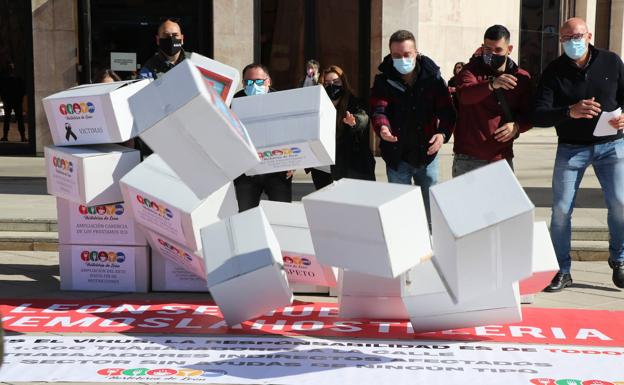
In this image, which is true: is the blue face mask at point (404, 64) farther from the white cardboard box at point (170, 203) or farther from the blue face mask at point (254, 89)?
the white cardboard box at point (170, 203)

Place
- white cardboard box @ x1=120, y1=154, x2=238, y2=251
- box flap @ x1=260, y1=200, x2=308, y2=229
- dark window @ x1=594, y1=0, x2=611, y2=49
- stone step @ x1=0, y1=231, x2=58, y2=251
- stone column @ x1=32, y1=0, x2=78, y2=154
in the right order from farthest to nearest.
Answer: dark window @ x1=594, y1=0, x2=611, y2=49 → stone column @ x1=32, y1=0, x2=78, y2=154 → stone step @ x1=0, y1=231, x2=58, y2=251 → box flap @ x1=260, y1=200, x2=308, y2=229 → white cardboard box @ x1=120, y1=154, x2=238, y2=251

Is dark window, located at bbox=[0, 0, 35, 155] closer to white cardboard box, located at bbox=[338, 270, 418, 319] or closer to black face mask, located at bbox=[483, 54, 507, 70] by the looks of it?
black face mask, located at bbox=[483, 54, 507, 70]

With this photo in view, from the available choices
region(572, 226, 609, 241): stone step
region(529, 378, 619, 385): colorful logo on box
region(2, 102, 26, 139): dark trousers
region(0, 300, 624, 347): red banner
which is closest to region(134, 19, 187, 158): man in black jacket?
region(0, 300, 624, 347): red banner

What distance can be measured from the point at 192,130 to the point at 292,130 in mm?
1164

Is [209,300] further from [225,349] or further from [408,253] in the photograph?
Result: [408,253]

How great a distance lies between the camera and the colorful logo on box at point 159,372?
203 inches

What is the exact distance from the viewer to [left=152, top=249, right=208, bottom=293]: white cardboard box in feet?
23.8

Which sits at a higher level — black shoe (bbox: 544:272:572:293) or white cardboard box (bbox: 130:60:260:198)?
white cardboard box (bbox: 130:60:260:198)

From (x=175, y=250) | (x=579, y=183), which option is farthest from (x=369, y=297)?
(x=579, y=183)

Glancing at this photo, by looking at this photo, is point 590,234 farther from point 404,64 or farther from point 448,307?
point 448,307

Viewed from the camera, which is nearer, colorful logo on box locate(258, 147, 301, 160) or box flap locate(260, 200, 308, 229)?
colorful logo on box locate(258, 147, 301, 160)

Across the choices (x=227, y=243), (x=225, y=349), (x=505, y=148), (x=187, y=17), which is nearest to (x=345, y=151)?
(x=505, y=148)

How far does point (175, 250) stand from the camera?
270 inches

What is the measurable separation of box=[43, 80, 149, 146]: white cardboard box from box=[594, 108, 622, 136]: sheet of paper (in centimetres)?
313
